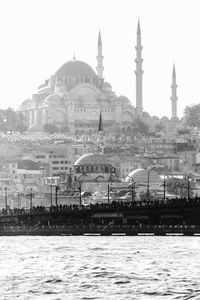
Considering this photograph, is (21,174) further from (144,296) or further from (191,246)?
(144,296)

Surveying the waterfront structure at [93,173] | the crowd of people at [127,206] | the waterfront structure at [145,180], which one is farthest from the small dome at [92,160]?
the crowd of people at [127,206]

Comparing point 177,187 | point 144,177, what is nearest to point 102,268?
point 177,187

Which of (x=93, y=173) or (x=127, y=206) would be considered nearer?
(x=127, y=206)

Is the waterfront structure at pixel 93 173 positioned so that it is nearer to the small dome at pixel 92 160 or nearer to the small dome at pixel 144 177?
the small dome at pixel 92 160

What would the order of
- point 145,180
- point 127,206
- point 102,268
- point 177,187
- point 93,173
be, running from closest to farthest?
1. point 102,268
2. point 127,206
3. point 177,187
4. point 145,180
5. point 93,173

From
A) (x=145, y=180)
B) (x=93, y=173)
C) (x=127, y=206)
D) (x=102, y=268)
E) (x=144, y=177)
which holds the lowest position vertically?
(x=102, y=268)

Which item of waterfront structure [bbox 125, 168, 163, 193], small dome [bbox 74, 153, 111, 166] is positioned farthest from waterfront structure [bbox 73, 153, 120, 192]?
waterfront structure [bbox 125, 168, 163, 193]

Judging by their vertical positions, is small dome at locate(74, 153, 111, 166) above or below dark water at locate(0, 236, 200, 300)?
above

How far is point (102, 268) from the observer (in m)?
75.9

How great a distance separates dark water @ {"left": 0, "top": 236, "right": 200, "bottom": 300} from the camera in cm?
6606

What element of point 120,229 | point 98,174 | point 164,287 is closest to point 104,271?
point 164,287

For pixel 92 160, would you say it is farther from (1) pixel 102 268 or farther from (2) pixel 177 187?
(1) pixel 102 268

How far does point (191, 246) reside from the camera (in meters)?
87.6

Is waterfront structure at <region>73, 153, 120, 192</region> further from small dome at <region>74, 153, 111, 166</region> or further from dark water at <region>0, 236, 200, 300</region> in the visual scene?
dark water at <region>0, 236, 200, 300</region>
